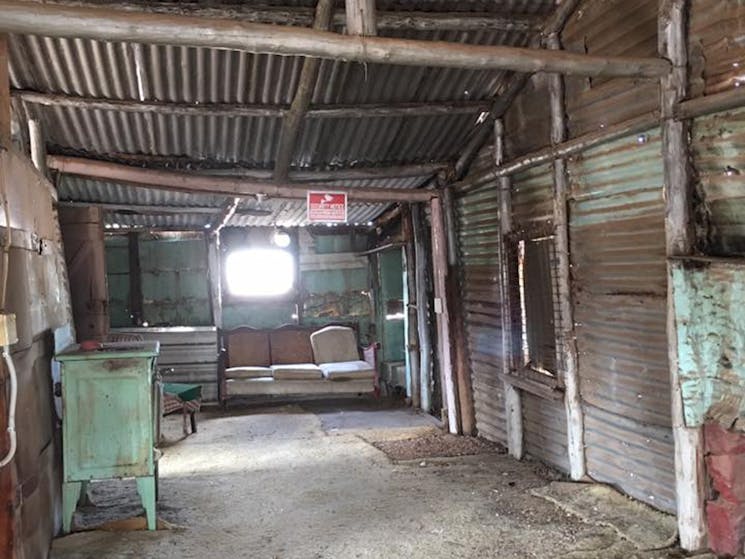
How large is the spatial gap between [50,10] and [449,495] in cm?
436

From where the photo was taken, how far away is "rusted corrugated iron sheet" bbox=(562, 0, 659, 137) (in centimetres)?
423

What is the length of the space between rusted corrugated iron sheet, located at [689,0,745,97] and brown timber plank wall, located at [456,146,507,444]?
2.73 meters

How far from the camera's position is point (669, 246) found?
12.8ft

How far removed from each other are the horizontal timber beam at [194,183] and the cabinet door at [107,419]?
7.02ft

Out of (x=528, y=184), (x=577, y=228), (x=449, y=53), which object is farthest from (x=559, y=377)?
(x=449, y=53)

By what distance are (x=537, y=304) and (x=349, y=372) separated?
15.8 feet

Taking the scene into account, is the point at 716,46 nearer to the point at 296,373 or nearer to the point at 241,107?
the point at 241,107

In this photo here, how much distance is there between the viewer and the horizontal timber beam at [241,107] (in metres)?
5.27

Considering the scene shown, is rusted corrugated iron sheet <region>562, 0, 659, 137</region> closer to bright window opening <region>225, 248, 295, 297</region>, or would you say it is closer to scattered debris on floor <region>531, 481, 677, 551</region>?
scattered debris on floor <region>531, 481, 677, 551</region>

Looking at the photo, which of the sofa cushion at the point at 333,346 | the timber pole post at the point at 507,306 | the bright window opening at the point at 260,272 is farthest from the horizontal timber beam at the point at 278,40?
the bright window opening at the point at 260,272

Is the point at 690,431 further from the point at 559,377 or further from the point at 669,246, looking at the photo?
the point at 559,377

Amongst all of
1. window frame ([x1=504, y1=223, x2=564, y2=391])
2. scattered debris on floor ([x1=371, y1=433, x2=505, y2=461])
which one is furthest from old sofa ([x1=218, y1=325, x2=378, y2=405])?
window frame ([x1=504, y1=223, x2=564, y2=391])

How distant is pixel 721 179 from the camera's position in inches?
146

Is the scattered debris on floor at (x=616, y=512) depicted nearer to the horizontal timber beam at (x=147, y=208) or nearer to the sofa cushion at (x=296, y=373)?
the sofa cushion at (x=296, y=373)
